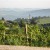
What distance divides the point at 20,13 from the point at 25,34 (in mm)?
1762

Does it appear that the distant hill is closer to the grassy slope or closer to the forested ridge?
the grassy slope

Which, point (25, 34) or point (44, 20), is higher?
point (44, 20)

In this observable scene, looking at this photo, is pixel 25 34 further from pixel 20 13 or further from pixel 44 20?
pixel 20 13

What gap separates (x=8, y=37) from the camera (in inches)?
432

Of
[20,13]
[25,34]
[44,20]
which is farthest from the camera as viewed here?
[20,13]

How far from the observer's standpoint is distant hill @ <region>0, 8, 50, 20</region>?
12.2m

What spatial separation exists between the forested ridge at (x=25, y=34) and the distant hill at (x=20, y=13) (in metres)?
0.76

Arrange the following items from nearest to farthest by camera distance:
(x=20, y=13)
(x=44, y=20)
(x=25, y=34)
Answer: (x=25, y=34) → (x=44, y=20) → (x=20, y=13)

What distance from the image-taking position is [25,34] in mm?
10992

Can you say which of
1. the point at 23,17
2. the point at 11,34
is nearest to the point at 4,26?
the point at 11,34

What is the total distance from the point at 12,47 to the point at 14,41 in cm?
78

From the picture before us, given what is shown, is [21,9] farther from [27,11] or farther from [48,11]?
[48,11]

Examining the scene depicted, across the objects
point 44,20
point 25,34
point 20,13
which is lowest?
point 25,34

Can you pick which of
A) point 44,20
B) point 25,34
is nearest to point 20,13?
point 44,20
